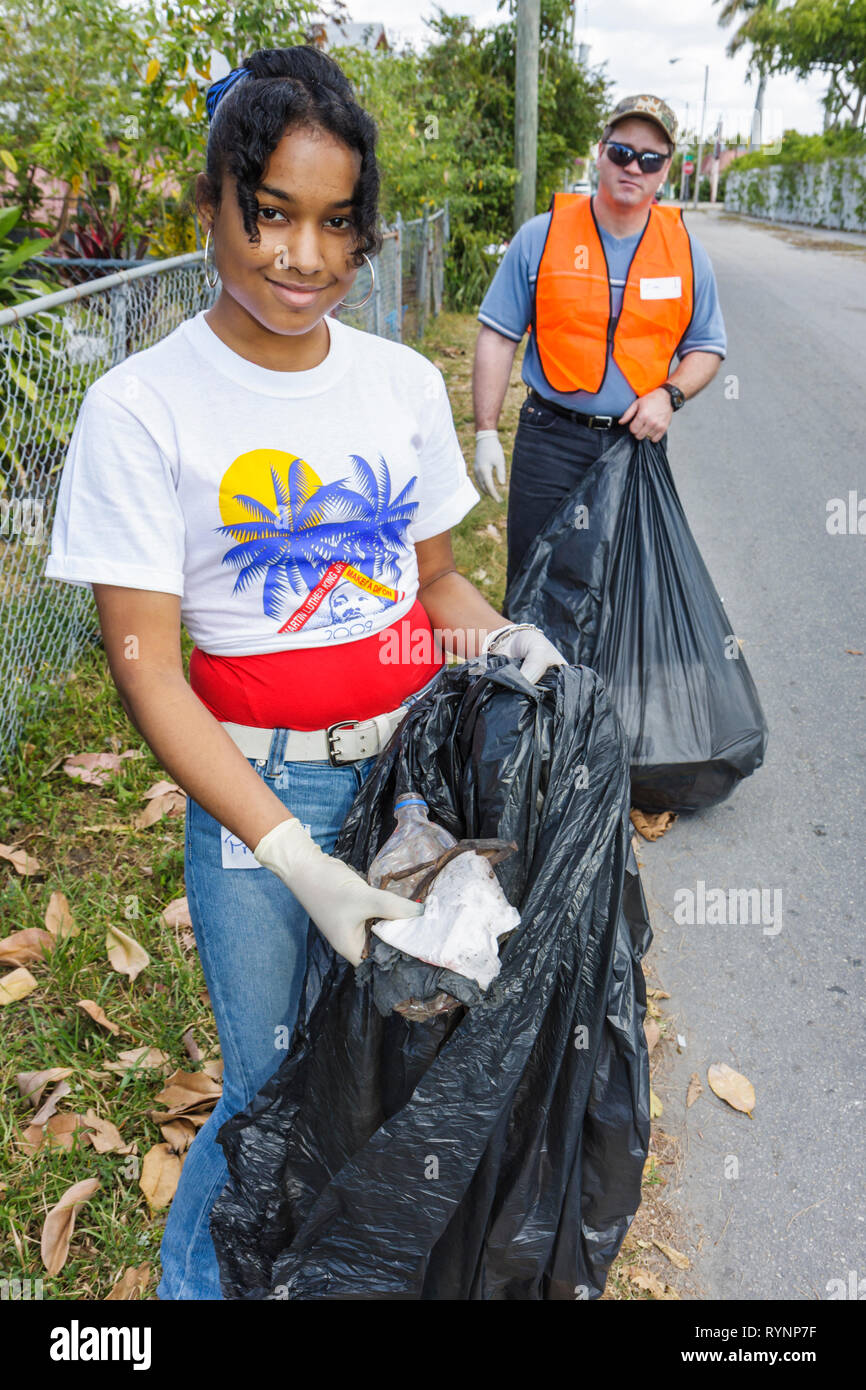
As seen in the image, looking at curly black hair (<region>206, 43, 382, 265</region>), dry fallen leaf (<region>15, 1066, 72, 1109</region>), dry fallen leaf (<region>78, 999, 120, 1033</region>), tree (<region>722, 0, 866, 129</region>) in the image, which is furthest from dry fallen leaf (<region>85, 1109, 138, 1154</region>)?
tree (<region>722, 0, 866, 129</region>)

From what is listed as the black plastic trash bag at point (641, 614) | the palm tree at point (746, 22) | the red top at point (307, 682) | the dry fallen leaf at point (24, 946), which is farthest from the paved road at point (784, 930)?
the palm tree at point (746, 22)

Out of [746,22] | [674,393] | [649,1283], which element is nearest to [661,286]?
[674,393]

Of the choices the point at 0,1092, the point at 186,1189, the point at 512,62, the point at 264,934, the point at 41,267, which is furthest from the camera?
the point at 512,62

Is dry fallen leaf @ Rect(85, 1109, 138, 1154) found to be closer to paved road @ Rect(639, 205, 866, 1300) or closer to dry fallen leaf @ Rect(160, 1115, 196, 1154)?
dry fallen leaf @ Rect(160, 1115, 196, 1154)

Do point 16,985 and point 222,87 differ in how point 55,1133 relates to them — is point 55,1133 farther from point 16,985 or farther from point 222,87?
point 222,87

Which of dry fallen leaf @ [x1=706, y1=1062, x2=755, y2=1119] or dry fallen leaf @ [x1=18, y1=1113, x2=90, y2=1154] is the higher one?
dry fallen leaf @ [x1=18, y1=1113, x2=90, y2=1154]

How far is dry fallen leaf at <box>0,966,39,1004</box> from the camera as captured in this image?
2.58 m

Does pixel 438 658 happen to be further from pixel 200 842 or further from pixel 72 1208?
pixel 72 1208

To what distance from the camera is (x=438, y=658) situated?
5.85 ft

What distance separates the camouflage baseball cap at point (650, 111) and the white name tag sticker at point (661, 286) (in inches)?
19.7

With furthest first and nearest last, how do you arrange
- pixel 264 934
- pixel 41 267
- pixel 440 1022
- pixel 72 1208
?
pixel 41 267, pixel 72 1208, pixel 264 934, pixel 440 1022

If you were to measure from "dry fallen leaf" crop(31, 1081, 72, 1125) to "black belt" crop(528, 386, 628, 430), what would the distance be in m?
2.55
